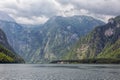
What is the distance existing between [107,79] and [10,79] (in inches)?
1815

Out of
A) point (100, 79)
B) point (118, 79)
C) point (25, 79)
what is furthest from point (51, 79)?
point (118, 79)

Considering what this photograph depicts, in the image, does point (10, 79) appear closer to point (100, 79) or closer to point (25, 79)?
point (25, 79)

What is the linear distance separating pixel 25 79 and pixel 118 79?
44.2 m

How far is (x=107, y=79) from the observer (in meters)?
130

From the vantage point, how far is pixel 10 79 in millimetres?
127125

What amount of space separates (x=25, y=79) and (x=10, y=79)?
276 inches

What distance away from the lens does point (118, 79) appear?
129 meters

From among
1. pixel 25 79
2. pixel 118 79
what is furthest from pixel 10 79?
pixel 118 79

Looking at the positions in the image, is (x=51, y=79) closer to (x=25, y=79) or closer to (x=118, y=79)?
(x=25, y=79)

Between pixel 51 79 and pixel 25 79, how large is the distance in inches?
499

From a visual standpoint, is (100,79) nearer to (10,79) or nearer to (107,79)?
(107,79)

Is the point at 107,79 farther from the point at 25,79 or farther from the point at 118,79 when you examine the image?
the point at 25,79

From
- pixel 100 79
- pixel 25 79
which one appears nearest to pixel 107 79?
pixel 100 79

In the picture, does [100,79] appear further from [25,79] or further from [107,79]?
[25,79]
